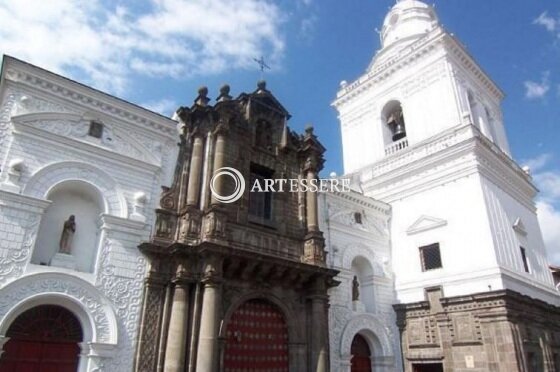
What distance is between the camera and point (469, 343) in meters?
13.5

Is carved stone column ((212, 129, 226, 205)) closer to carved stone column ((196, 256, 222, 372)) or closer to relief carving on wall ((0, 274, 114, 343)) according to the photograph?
carved stone column ((196, 256, 222, 372))

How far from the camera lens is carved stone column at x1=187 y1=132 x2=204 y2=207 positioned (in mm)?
11461

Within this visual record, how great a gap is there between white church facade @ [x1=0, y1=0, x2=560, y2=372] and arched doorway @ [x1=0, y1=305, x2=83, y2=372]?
0.03 m

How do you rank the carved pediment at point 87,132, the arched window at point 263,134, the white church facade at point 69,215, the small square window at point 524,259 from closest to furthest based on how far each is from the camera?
1. the white church facade at point 69,215
2. the carved pediment at point 87,132
3. the arched window at point 263,134
4. the small square window at point 524,259

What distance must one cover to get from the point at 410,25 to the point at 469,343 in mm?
17680

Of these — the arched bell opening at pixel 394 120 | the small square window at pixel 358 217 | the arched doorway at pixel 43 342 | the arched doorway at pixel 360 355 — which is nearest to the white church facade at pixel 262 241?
the arched doorway at pixel 43 342

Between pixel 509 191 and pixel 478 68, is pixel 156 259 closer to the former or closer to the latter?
pixel 509 191

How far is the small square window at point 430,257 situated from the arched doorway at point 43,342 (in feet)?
40.0

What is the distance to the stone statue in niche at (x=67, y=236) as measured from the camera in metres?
9.66

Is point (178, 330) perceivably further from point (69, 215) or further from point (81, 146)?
point (81, 146)

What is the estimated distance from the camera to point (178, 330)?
9.85 metres

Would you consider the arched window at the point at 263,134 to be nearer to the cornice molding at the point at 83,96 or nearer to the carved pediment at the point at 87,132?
the cornice molding at the point at 83,96

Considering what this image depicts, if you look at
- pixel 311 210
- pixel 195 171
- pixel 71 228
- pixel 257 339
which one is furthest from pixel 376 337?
pixel 71 228

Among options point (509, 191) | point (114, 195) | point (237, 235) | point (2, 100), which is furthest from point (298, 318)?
point (509, 191)
